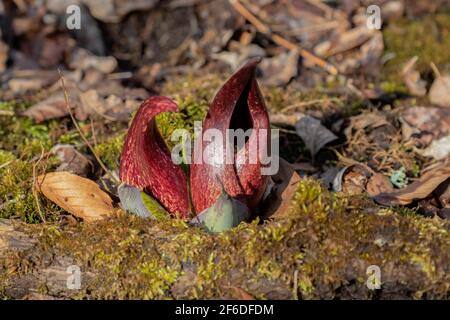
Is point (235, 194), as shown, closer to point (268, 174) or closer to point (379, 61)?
point (268, 174)

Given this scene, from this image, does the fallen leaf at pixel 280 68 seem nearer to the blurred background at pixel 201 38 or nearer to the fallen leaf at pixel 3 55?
the blurred background at pixel 201 38

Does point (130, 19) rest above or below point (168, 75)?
above

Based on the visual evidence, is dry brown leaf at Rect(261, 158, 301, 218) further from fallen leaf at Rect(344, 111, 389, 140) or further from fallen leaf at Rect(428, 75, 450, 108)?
fallen leaf at Rect(428, 75, 450, 108)

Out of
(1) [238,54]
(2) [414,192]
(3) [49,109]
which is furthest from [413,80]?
(3) [49,109]

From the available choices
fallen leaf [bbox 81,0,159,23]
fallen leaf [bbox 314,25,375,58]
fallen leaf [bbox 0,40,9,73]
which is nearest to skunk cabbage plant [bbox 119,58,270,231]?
fallen leaf [bbox 314,25,375,58]
